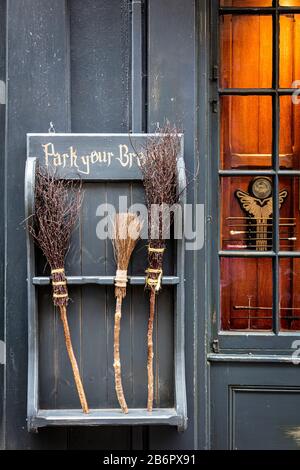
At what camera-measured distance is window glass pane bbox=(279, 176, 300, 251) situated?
3791 millimetres

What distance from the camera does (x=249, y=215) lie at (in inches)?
150

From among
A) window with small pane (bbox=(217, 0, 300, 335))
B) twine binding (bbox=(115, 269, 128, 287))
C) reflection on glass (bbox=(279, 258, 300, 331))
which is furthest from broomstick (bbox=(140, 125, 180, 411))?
reflection on glass (bbox=(279, 258, 300, 331))

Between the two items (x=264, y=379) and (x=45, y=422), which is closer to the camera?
(x=45, y=422)

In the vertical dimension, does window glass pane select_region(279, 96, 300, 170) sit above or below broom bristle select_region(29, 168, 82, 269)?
above

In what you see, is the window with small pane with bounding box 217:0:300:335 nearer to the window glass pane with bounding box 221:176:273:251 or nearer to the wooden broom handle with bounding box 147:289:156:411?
the window glass pane with bounding box 221:176:273:251

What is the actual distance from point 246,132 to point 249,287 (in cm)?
91

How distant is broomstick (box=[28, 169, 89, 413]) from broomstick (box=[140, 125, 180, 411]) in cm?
39

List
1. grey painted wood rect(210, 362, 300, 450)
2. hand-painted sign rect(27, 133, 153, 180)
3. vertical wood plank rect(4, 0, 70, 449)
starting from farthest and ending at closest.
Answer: grey painted wood rect(210, 362, 300, 450) < vertical wood plank rect(4, 0, 70, 449) < hand-painted sign rect(27, 133, 153, 180)

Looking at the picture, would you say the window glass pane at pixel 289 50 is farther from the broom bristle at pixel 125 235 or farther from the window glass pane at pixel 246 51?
the broom bristle at pixel 125 235

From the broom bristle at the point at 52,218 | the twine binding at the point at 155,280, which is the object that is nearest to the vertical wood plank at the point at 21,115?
the broom bristle at the point at 52,218

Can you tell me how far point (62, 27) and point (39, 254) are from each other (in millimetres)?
1284

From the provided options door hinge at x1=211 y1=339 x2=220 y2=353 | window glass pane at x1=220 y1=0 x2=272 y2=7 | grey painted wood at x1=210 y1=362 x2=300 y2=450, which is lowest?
grey painted wood at x1=210 y1=362 x2=300 y2=450

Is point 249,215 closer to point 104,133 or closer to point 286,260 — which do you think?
point 286,260

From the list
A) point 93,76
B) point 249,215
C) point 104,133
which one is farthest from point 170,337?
point 93,76
